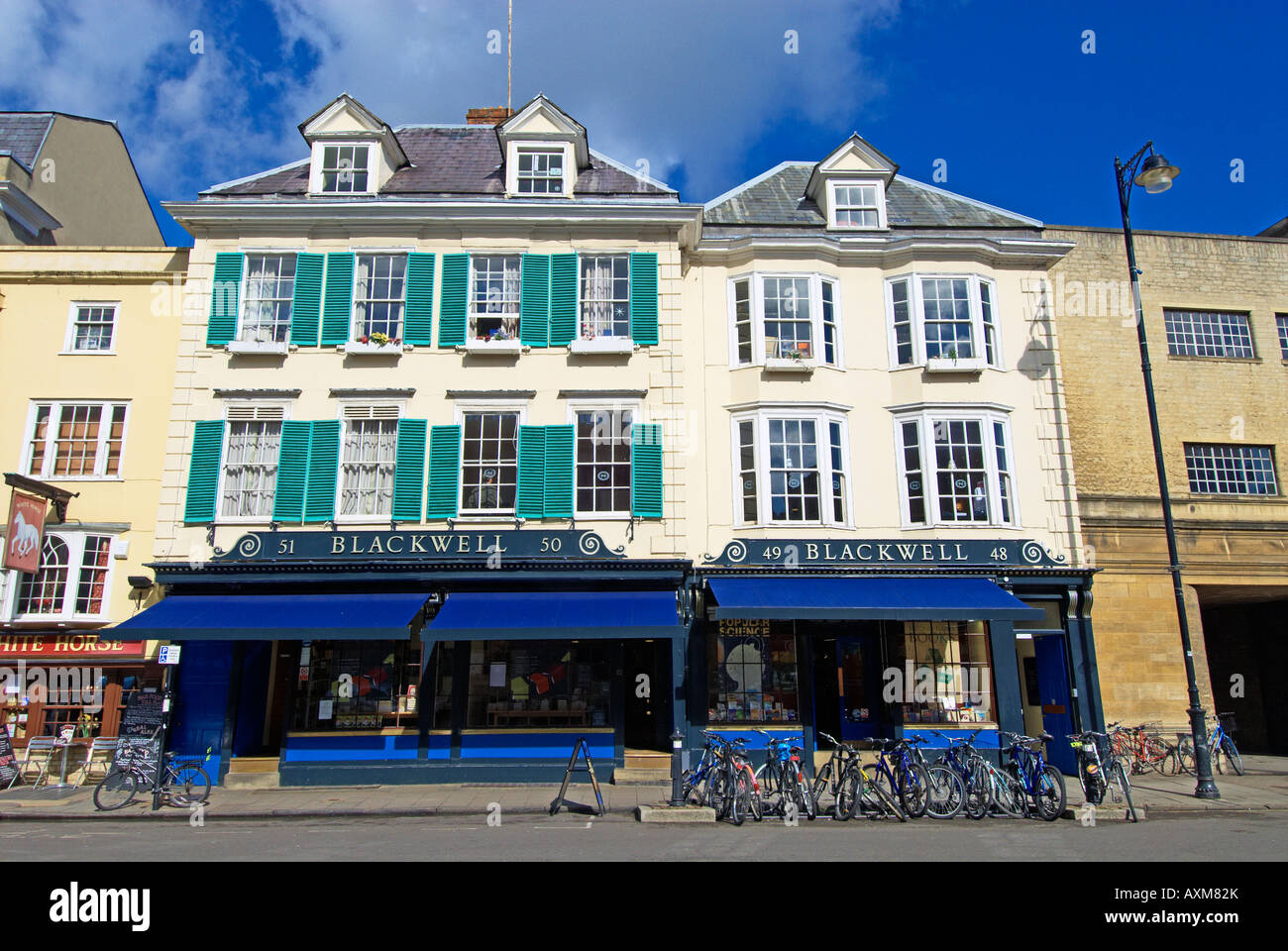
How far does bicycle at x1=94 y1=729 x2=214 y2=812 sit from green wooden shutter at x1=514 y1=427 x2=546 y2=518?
700 cm

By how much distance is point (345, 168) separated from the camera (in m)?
18.0

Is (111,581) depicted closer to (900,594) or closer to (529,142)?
(529,142)

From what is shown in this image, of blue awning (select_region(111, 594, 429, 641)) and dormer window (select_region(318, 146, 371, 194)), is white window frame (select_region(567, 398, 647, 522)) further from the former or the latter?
dormer window (select_region(318, 146, 371, 194))

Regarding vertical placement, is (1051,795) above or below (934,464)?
below

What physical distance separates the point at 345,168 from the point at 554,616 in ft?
35.8

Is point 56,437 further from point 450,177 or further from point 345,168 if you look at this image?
point 450,177

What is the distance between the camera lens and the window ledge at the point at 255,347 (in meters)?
16.7

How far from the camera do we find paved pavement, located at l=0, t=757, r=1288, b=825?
12.8m

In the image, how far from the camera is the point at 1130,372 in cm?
1912

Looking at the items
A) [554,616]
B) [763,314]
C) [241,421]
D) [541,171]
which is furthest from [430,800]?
[541,171]

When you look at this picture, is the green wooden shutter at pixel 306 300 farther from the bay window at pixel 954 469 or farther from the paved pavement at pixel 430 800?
the bay window at pixel 954 469

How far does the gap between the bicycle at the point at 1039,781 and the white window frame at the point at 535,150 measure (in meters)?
13.6

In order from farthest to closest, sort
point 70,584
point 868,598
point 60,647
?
point 70,584 < point 60,647 < point 868,598

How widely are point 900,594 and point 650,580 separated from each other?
4.67m
